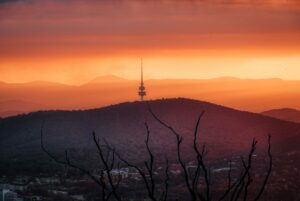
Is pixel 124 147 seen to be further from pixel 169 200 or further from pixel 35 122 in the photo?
pixel 169 200

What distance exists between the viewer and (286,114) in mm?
72312

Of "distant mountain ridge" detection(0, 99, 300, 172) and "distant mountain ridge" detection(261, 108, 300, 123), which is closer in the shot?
"distant mountain ridge" detection(0, 99, 300, 172)

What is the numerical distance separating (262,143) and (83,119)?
15.7 metres


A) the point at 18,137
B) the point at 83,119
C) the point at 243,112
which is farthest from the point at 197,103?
the point at 18,137

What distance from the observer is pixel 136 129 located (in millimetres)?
64438

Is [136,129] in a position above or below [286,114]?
below

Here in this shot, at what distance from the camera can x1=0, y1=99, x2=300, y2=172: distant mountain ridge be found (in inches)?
2277

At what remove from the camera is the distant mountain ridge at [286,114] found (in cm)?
6925

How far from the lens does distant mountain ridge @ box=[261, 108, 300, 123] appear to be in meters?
69.2

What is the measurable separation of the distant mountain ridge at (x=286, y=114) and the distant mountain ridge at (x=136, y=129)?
4078mm

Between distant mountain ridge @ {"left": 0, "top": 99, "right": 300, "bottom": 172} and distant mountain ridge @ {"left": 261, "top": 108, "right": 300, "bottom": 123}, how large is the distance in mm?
4078

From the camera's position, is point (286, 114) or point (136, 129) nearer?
point (136, 129)

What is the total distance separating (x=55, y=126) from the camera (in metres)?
A: 67.2

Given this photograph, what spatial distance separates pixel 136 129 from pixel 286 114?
15.9 m
